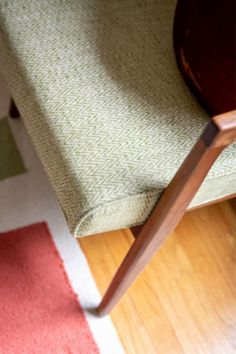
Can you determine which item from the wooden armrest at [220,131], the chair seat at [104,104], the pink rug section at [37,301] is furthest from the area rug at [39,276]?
the wooden armrest at [220,131]

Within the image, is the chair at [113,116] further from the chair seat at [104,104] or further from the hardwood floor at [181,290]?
the hardwood floor at [181,290]

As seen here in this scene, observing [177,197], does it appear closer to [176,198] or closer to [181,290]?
[176,198]

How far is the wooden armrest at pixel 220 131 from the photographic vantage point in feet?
2.03

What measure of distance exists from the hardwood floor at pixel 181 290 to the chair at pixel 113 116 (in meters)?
0.12

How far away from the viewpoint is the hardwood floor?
1.12 meters

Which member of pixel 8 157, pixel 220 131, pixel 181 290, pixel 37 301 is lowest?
pixel 181 290

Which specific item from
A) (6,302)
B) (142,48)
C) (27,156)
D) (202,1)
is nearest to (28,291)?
(6,302)

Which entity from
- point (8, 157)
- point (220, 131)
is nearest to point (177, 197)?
point (220, 131)

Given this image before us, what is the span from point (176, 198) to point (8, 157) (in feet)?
2.22

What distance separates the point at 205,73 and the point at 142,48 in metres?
0.17

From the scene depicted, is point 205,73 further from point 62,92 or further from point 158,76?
point 62,92

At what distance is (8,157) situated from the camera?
1.30 meters

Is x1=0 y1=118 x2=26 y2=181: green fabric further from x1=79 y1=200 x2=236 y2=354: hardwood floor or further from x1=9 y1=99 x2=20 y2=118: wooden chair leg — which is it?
x1=79 y1=200 x2=236 y2=354: hardwood floor

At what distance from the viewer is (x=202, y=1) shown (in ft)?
2.87
